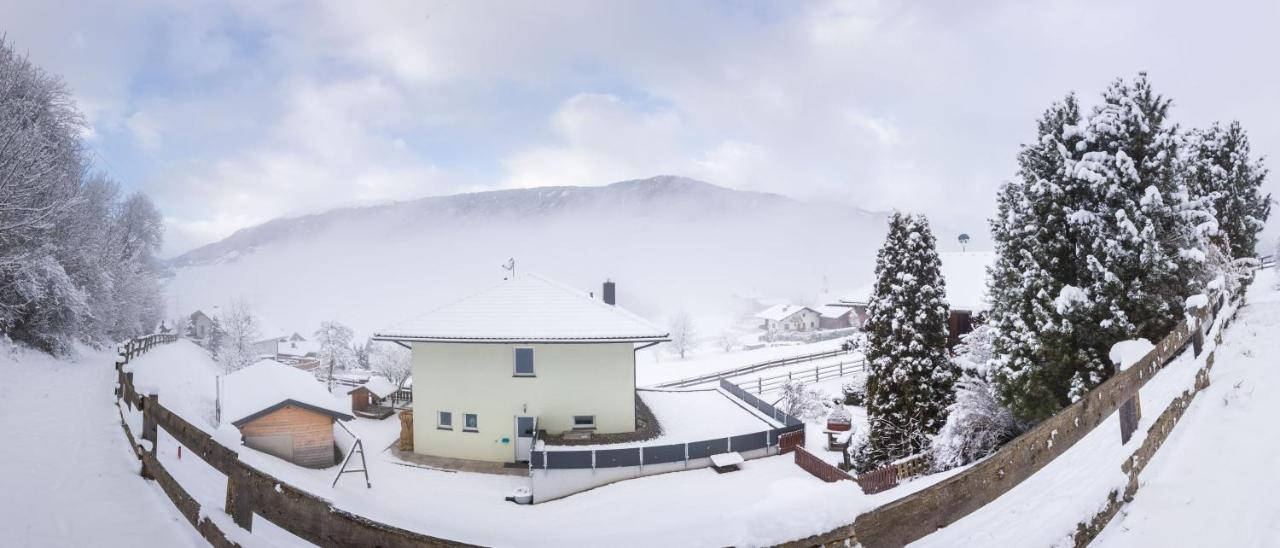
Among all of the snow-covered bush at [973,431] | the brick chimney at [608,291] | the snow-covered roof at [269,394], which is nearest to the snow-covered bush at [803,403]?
the brick chimney at [608,291]

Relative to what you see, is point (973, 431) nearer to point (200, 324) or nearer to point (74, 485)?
point (74, 485)

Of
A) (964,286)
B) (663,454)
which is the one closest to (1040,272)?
(663,454)

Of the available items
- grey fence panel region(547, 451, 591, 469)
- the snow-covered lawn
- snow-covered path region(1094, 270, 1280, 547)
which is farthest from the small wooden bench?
the snow-covered lawn

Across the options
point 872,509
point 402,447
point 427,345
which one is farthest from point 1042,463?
point 402,447

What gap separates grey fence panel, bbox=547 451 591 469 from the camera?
16219 mm

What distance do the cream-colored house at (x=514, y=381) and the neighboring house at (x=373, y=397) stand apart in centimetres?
1489

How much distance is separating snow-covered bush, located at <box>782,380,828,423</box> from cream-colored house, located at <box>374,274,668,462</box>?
37.4 ft

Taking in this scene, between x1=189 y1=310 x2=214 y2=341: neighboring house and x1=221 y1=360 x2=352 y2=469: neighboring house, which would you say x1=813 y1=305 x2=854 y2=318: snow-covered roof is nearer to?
x1=221 y1=360 x2=352 y2=469: neighboring house

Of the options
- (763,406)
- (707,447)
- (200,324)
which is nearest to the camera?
(707,447)

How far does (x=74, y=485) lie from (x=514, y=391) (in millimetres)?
13438

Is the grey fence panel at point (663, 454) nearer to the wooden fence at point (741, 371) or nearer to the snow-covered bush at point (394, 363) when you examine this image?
the wooden fence at point (741, 371)

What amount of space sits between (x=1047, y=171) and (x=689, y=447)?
1237 cm

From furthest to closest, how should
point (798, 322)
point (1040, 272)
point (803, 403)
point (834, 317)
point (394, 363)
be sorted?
point (798, 322) → point (834, 317) → point (394, 363) → point (803, 403) → point (1040, 272)

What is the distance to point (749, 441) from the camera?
18234 mm
